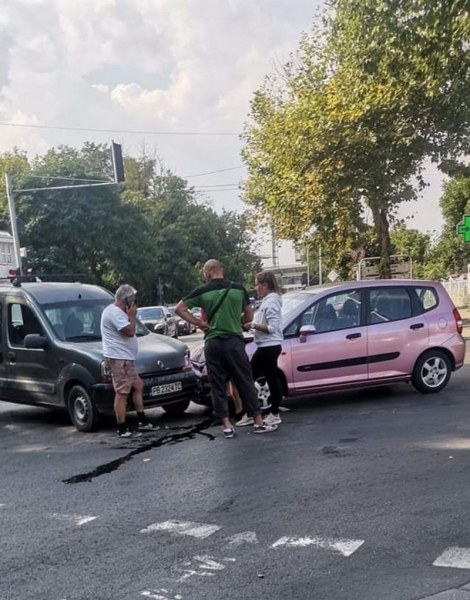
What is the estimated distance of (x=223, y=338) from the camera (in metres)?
7.64

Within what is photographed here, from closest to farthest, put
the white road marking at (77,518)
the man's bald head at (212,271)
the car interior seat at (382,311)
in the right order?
the white road marking at (77,518), the man's bald head at (212,271), the car interior seat at (382,311)

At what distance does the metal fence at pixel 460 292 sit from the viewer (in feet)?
137

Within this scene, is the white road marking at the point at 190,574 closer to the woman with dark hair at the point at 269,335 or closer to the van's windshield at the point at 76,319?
the woman with dark hair at the point at 269,335

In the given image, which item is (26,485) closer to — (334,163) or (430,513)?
(430,513)

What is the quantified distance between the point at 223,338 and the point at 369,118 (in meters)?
13.4

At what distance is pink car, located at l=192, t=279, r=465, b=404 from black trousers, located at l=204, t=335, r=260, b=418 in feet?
3.60

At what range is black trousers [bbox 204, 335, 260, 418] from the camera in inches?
301

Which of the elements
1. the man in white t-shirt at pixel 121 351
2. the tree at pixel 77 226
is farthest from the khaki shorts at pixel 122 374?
the tree at pixel 77 226

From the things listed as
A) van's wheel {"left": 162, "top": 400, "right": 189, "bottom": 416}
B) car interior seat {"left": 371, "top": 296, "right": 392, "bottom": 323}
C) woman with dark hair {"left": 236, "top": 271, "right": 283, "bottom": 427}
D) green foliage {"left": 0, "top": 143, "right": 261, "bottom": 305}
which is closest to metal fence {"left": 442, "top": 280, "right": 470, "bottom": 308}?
green foliage {"left": 0, "top": 143, "right": 261, "bottom": 305}

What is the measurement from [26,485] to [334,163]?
53.9 feet

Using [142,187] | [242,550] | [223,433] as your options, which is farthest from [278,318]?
[142,187]

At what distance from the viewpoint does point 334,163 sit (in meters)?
21.1

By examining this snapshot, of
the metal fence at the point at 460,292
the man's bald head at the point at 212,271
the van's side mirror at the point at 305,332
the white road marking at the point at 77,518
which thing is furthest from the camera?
the metal fence at the point at 460,292

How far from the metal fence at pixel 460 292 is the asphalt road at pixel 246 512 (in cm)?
3485
